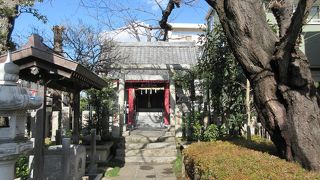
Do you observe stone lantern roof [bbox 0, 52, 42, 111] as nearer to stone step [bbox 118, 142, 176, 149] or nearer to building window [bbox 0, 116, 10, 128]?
building window [bbox 0, 116, 10, 128]

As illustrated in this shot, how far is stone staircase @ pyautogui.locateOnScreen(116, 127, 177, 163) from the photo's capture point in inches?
582

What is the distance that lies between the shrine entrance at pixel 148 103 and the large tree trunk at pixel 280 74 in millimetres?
14726

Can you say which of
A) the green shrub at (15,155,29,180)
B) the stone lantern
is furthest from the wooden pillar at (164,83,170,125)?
the stone lantern

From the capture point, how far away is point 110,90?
17.3 meters

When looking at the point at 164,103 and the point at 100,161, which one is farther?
the point at 164,103

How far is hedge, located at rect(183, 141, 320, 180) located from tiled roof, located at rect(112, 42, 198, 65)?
14.1 meters

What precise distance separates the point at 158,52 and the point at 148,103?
9.84 ft

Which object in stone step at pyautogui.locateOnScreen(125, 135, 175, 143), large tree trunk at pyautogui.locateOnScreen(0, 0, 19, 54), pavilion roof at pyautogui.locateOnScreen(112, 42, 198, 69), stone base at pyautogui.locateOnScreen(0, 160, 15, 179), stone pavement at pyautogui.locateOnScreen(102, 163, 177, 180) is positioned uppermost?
pavilion roof at pyautogui.locateOnScreen(112, 42, 198, 69)

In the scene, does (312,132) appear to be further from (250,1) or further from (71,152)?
(71,152)

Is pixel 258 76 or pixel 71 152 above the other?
pixel 258 76

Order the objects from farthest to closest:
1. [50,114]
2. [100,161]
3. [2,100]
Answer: [50,114] < [100,161] < [2,100]

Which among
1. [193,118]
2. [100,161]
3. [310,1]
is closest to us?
[310,1]

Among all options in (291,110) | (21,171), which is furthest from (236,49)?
(21,171)

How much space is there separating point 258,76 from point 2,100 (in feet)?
12.9
